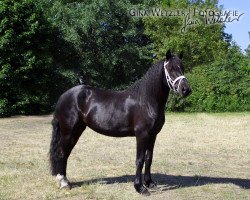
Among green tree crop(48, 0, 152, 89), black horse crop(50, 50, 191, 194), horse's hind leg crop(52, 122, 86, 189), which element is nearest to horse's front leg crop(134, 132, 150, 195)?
black horse crop(50, 50, 191, 194)

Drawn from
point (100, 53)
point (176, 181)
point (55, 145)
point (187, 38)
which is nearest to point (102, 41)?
point (100, 53)

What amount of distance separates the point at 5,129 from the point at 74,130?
27.7 ft

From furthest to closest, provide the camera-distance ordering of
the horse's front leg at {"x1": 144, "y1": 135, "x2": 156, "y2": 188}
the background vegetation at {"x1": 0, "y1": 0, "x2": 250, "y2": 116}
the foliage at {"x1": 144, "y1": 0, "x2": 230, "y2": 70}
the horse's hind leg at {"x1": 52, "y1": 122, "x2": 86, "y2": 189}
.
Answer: the foliage at {"x1": 144, "y1": 0, "x2": 230, "y2": 70} → the background vegetation at {"x1": 0, "y1": 0, "x2": 250, "y2": 116} → the horse's hind leg at {"x1": 52, "y1": 122, "x2": 86, "y2": 189} → the horse's front leg at {"x1": 144, "y1": 135, "x2": 156, "y2": 188}

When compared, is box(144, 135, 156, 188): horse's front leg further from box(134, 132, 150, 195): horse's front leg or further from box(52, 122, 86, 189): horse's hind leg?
box(52, 122, 86, 189): horse's hind leg

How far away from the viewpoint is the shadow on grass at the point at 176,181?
5.83 metres

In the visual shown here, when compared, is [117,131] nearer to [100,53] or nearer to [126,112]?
[126,112]

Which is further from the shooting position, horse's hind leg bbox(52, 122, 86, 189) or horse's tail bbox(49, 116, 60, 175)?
horse's tail bbox(49, 116, 60, 175)

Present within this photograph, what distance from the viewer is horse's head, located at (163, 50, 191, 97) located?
4.82 m

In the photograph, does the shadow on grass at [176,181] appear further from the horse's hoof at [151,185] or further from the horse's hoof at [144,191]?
the horse's hoof at [144,191]

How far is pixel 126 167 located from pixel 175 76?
277 centimetres

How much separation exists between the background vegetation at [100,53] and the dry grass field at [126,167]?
291 inches

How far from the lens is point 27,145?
976 centimetres

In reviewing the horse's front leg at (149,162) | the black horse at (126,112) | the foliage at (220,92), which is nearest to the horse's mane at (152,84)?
the black horse at (126,112)

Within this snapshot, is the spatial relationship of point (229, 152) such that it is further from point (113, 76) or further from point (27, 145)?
point (113, 76)
